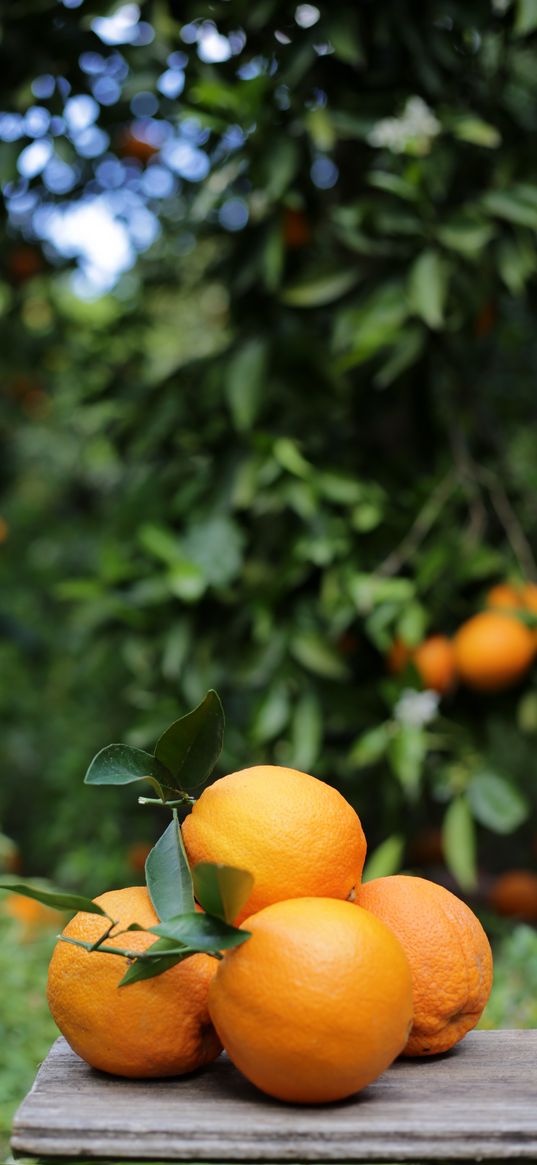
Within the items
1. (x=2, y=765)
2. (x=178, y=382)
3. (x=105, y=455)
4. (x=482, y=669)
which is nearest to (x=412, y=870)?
(x=482, y=669)

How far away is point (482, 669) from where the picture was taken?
168 cm

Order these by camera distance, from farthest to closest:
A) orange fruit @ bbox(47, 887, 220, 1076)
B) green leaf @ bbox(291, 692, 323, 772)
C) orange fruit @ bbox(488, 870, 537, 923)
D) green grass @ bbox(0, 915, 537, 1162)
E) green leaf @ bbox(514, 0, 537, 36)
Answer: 1. orange fruit @ bbox(488, 870, 537, 923)
2. green leaf @ bbox(291, 692, 323, 772)
3. green leaf @ bbox(514, 0, 537, 36)
4. green grass @ bbox(0, 915, 537, 1162)
5. orange fruit @ bbox(47, 887, 220, 1076)

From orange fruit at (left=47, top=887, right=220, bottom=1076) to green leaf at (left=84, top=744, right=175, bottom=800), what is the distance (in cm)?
9

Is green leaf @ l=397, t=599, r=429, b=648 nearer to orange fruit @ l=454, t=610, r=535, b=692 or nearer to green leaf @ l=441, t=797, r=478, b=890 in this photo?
orange fruit @ l=454, t=610, r=535, b=692

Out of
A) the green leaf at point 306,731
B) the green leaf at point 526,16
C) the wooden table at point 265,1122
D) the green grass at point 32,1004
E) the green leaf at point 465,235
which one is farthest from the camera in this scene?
the green leaf at point 306,731

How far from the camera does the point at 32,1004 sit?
5.23 feet

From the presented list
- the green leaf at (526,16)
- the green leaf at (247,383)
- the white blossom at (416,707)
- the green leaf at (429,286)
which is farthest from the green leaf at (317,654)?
the green leaf at (526,16)

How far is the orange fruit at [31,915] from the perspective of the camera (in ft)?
7.13

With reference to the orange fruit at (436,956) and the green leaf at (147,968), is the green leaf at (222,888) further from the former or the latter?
the orange fruit at (436,956)

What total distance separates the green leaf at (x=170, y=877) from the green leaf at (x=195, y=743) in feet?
0.13

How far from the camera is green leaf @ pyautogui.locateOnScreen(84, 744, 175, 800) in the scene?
0.74 meters

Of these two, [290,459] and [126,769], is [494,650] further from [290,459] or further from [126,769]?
[126,769]

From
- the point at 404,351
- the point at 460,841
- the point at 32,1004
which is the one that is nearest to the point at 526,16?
the point at 404,351

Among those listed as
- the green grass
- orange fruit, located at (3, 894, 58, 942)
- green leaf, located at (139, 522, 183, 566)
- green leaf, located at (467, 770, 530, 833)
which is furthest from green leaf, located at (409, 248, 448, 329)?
orange fruit, located at (3, 894, 58, 942)
